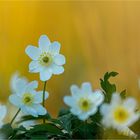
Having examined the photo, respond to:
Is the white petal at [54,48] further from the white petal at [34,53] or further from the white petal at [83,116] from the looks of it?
the white petal at [83,116]

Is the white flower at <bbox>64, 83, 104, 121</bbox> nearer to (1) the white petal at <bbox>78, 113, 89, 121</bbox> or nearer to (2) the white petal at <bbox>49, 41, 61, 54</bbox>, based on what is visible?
(1) the white petal at <bbox>78, 113, 89, 121</bbox>

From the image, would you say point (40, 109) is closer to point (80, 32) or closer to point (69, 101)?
point (69, 101)

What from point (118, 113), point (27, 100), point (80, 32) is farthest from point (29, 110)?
point (80, 32)

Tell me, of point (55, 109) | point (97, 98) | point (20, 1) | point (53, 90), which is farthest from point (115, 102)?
point (20, 1)

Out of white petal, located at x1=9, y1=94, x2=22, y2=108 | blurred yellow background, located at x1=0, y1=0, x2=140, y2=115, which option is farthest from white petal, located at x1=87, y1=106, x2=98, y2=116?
blurred yellow background, located at x1=0, y1=0, x2=140, y2=115

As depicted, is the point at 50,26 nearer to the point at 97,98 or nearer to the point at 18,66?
the point at 18,66

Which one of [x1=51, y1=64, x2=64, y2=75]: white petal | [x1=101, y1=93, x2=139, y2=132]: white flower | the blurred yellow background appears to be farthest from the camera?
the blurred yellow background

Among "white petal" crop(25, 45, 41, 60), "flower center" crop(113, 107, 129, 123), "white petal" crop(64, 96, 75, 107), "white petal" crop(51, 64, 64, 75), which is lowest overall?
"flower center" crop(113, 107, 129, 123)

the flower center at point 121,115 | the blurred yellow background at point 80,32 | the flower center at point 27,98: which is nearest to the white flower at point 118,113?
the flower center at point 121,115
